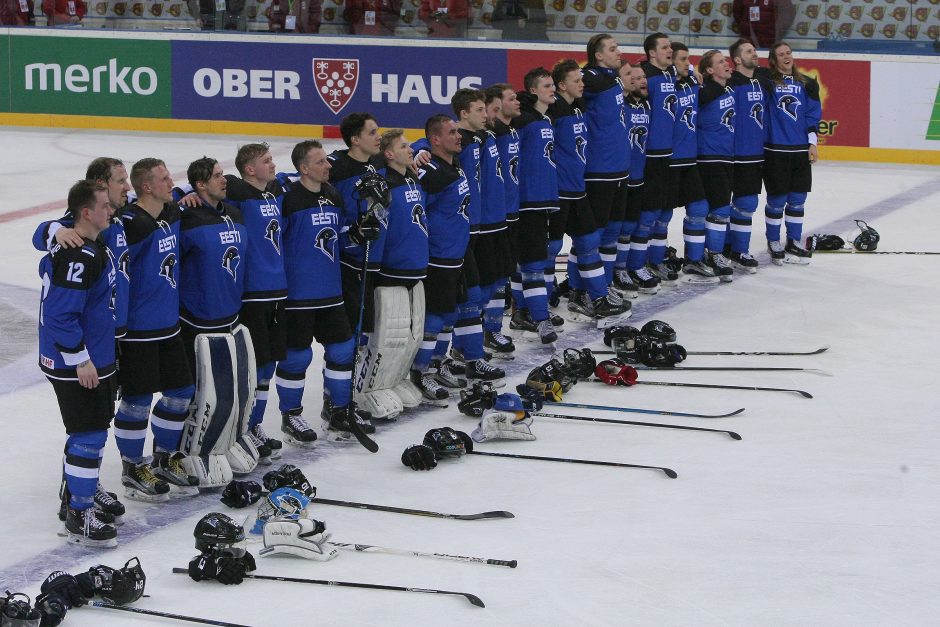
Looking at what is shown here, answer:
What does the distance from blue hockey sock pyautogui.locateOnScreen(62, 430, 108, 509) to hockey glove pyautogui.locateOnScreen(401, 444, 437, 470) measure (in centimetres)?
148

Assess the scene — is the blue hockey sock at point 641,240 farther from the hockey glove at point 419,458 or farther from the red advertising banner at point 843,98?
the red advertising banner at point 843,98

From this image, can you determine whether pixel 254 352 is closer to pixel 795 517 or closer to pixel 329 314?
pixel 329 314

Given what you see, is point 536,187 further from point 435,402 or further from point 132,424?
point 132,424

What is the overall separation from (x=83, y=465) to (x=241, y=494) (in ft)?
2.29

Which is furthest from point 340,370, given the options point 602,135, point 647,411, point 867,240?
point 867,240

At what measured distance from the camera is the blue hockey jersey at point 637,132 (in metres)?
10.1

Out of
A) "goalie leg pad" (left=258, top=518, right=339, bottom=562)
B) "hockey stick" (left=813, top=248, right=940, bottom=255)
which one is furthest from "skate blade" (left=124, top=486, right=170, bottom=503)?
"hockey stick" (left=813, top=248, right=940, bottom=255)

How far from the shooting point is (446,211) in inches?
309

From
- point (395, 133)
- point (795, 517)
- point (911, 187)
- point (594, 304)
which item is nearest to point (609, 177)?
point (594, 304)

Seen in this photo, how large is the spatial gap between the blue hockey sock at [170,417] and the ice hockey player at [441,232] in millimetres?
1742

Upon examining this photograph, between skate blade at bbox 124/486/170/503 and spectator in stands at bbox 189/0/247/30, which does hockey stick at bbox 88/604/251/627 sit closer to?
skate blade at bbox 124/486/170/503

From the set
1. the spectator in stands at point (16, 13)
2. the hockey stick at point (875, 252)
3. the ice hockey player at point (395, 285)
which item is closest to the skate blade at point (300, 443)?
the ice hockey player at point (395, 285)

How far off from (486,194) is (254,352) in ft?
7.11

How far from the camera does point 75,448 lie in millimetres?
5773
